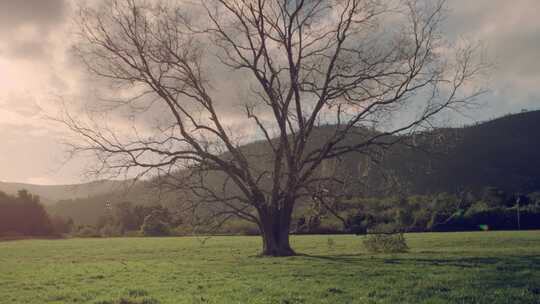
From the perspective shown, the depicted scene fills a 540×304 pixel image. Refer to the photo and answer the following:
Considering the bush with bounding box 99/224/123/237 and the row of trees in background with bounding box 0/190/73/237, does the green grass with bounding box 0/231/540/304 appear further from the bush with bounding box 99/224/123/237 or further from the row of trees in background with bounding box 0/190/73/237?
the row of trees in background with bounding box 0/190/73/237

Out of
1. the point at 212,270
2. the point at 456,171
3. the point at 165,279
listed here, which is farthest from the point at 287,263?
the point at 456,171

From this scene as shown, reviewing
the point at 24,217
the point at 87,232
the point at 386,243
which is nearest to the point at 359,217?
the point at 386,243

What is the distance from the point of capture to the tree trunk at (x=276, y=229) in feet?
88.0

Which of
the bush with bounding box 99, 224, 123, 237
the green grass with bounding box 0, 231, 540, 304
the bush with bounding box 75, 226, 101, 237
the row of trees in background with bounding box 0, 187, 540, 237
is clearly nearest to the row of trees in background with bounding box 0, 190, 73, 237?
the row of trees in background with bounding box 0, 187, 540, 237

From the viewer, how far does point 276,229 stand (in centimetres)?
2739

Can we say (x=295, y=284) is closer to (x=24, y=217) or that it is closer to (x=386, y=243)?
(x=386, y=243)

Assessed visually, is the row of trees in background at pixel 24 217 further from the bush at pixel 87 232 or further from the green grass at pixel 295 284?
the green grass at pixel 295 284

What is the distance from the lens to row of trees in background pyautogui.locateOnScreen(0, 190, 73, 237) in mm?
86875

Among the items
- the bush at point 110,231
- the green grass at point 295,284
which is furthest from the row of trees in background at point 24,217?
the green grass at point 295,284

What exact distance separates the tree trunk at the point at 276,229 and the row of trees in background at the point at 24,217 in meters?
71.7

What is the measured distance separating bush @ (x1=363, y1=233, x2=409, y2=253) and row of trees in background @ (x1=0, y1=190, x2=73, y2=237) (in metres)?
73.4

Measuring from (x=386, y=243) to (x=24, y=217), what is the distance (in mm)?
76975

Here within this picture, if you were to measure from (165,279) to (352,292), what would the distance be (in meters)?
7.78

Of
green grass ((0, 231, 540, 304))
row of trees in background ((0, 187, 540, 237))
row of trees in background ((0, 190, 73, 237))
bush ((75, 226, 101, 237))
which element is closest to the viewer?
green grass ((0, 231, 540, 304))
